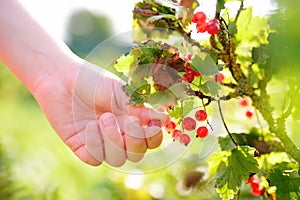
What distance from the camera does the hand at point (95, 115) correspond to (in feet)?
3.44

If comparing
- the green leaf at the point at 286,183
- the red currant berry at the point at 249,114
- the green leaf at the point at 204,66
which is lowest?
the red currant berry at the point at 249,114

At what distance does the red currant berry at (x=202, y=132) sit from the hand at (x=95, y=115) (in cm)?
7

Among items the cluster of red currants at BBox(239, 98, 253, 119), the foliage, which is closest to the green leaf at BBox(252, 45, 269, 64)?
the foliage

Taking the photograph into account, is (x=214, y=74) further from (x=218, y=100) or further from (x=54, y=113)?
(x=54, y=113)

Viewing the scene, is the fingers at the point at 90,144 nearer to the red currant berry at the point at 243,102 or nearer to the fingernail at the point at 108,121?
the fingernail at the point at 108,121

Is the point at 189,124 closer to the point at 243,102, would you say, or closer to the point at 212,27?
the point at 212,27

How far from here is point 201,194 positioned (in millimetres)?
1562

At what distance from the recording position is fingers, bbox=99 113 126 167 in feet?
3.48

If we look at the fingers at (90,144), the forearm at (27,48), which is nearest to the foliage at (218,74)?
the fingers at (90,144)

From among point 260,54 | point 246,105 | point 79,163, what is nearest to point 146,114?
point 260,54

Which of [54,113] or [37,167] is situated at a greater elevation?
[54,113]

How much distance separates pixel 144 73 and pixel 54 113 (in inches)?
13.7

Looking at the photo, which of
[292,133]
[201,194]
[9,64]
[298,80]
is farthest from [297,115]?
[9,64]

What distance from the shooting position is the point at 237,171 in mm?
1062
